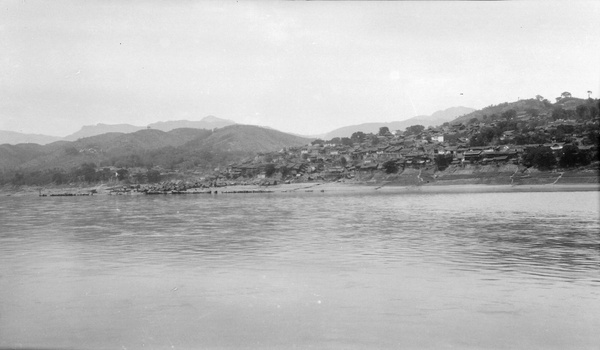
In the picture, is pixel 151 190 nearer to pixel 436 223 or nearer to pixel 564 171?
pixel 564 171

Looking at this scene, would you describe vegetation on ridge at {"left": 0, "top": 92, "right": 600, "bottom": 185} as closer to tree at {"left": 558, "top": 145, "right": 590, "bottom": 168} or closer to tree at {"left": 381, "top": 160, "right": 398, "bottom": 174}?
tree at {"left": 558, "top": 145, "right": 590, "bottom": 168}

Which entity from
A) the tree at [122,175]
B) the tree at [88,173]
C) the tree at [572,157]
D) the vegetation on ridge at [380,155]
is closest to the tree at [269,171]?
the vegetation on ridge at [380,155]

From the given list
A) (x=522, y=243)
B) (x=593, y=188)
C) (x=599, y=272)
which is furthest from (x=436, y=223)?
(x=593, y=188)

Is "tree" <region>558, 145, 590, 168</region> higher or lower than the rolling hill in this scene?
lower

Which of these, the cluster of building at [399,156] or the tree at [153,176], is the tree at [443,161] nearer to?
the cluster of building at [399,156]

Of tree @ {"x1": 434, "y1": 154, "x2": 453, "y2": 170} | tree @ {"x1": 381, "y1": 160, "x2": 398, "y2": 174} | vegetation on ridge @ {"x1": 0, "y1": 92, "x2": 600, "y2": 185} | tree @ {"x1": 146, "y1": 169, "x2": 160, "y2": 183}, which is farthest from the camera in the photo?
tree @ {"x1": 146, "y1": 169, "x2": 160, "y2": 183}

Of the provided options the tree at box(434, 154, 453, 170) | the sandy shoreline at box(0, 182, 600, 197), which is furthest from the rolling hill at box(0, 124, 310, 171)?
the tree at box(434, 154, 453, 170)

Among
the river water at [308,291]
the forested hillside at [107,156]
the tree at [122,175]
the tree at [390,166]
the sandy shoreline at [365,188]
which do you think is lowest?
the sandy shoreline at [365,188]
